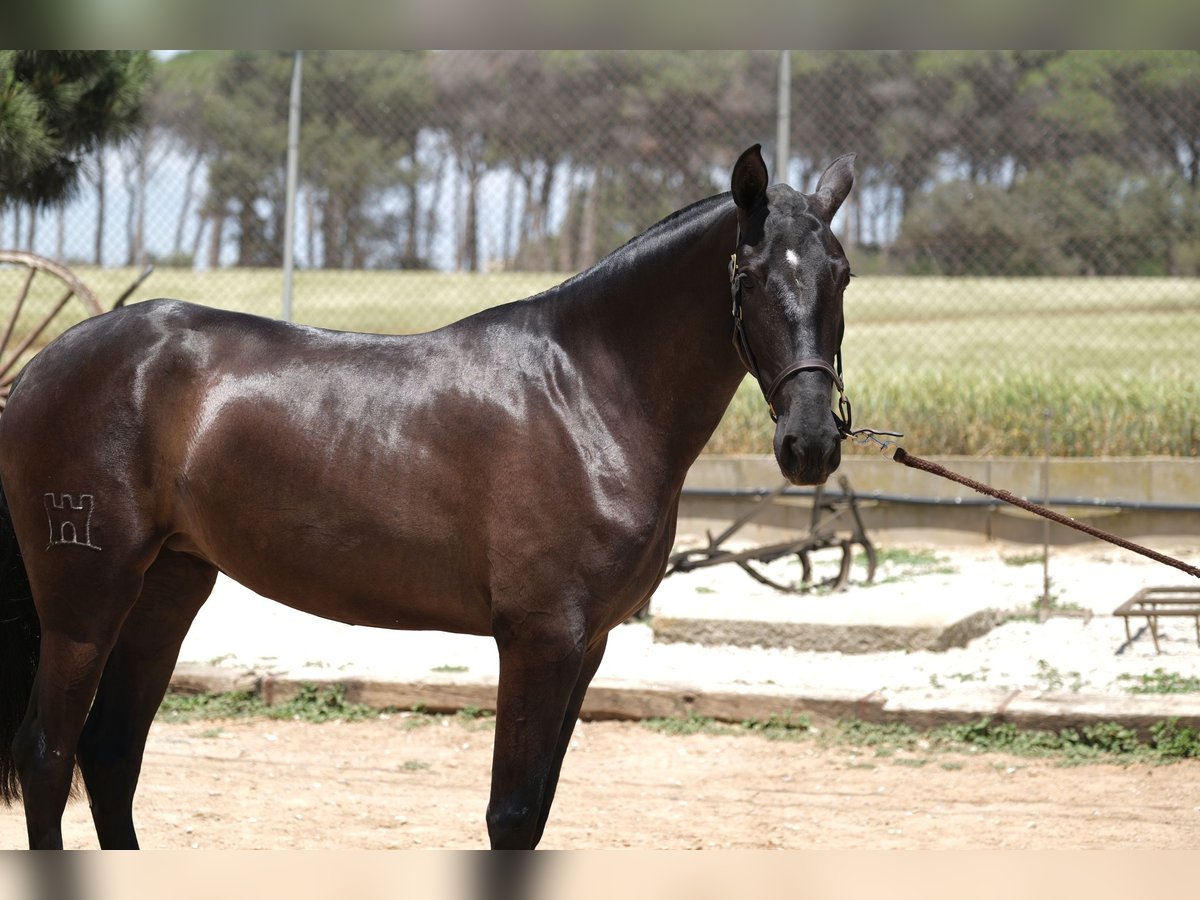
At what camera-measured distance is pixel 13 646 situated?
330 centimetres

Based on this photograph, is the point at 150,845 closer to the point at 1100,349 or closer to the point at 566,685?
the point at 566,685

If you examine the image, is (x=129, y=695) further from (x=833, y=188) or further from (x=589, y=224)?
(x=589, y=224)

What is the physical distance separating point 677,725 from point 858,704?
783 mm

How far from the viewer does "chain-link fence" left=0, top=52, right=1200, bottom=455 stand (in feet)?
35.8

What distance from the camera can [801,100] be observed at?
1122 cm

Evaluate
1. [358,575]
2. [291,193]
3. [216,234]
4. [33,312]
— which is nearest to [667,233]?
[358,575]

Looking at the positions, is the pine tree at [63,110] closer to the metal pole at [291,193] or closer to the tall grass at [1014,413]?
the metal pole at [291,193]

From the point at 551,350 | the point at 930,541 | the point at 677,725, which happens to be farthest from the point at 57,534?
the point at 930,541

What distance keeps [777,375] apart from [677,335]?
1.14 feet

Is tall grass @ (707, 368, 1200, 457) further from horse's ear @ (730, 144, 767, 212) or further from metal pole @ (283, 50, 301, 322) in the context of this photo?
horse's ear @ (730, 144, 767, 212)

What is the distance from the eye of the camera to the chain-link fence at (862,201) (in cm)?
1091

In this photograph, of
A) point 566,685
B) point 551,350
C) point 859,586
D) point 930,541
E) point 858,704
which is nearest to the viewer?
point 566,685

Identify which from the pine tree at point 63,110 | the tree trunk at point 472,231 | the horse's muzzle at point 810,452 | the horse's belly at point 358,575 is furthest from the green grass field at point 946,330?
A: the horse's muzzle at point 810,452

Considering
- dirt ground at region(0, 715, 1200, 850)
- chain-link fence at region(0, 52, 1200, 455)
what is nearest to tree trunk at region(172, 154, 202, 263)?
chain-link fence at region(0, 52, 1200, 455)
